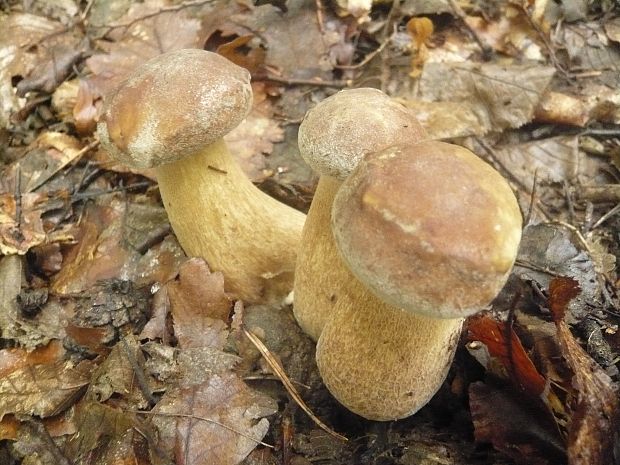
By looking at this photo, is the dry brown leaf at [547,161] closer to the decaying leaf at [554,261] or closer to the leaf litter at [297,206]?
the leaf litter at [297,206]

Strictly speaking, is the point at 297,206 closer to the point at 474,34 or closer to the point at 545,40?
the point at 474,34

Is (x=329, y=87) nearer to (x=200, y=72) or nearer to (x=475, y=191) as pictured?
(x=200, y=72)

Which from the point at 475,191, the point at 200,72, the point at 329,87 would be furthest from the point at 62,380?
the point at 329,87

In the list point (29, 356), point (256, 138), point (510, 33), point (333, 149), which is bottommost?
point (29, 356)

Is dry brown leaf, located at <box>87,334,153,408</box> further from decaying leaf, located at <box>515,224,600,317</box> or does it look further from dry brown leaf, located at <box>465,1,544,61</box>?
dry brown leaf, located at <box>465,1,544,61</box>

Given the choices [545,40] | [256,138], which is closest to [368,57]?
[256,138]

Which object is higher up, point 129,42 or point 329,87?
point 129,42
